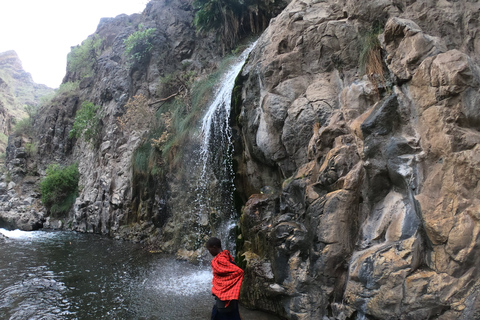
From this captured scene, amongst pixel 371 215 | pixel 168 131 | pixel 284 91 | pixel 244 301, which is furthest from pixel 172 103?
pixel 371 215

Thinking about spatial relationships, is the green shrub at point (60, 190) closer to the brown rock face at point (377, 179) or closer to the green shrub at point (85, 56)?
the green shrub at point (85, 56)

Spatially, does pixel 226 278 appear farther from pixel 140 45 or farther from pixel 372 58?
pixel 140 45

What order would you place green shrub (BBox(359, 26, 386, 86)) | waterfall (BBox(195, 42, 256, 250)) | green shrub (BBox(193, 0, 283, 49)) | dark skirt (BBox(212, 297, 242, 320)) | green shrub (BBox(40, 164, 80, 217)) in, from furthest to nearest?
1. green shrub (BBox(40, 164, 80, 217))
2. green shrub (BBox(193, 0, 283, 49))
3. waterfall (BBox(195, 42, 256, 250))
4. green shrub (BBox(359, 26, 386, 86))
5. dark skirt (BBox(212, 297, 242, 320))

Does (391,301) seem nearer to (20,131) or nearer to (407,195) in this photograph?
(407,195)

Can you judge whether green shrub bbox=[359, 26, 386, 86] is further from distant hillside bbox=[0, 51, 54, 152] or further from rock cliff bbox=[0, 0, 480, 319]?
distant hillside bbox=[0, 51, 54, 152]

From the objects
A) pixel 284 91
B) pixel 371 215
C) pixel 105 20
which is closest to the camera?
pixel 371 215

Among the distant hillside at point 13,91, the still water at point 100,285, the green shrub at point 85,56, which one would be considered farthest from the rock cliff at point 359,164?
the distant hillside at point 13,91

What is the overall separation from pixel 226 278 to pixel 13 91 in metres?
69.5

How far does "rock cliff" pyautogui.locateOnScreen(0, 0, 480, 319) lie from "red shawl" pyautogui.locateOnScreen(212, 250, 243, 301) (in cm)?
122

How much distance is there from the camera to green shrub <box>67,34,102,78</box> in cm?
2423

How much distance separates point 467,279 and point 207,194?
7.17 metres

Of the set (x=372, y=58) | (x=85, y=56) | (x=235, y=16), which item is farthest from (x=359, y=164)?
(x=85, y=56)

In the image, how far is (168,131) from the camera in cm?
1165

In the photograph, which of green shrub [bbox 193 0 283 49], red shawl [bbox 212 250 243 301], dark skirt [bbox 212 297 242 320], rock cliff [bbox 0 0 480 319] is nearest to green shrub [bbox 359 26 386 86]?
rock cliff [bbox 0 0 480 319]
